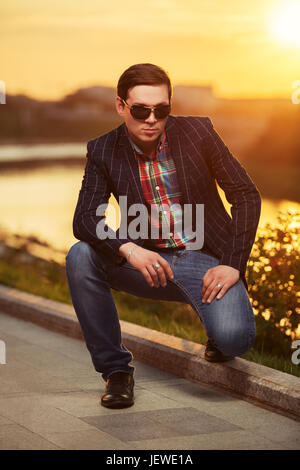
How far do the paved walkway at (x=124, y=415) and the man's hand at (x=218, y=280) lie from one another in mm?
548

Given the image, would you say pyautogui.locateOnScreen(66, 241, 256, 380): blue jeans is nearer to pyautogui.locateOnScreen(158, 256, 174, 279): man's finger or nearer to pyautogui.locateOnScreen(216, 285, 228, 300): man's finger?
pyautogui.locateOnScreen(216, 285, 228, 300): man's finger

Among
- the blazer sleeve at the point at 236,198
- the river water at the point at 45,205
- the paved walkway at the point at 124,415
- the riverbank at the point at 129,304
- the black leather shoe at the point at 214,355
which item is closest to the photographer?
the paved walkway at the point at 124,415

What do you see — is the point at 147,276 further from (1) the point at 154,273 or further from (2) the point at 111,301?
(2) the point at 111,301

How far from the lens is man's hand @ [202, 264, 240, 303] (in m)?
4.01

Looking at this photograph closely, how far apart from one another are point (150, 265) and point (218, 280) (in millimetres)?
338

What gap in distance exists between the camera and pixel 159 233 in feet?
14.2

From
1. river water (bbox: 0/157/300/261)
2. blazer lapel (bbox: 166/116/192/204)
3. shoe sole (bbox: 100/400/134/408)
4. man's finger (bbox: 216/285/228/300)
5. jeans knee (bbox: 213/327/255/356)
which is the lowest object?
river water (bbox: 0/157/300/261)

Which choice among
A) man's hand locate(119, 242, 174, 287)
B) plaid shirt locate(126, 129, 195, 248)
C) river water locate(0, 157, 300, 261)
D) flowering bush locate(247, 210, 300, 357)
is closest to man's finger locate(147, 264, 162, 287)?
man's hand locate(119, 242, 174, 287)

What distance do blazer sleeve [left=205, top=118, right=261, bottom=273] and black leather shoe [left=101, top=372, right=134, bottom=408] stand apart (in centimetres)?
76

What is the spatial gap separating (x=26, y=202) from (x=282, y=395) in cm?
1710

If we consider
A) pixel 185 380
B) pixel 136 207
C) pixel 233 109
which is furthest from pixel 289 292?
pixel 233 109

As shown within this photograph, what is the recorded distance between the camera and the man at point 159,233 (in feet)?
13.3

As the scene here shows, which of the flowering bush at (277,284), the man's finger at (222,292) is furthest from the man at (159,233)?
the flowering bush at (277,284)

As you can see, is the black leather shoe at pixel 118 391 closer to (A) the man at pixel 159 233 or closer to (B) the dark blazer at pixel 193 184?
(A) the man at pixel 159 233
